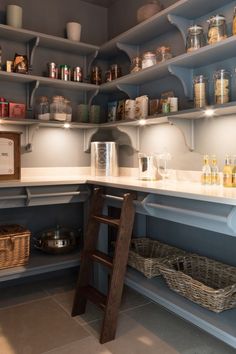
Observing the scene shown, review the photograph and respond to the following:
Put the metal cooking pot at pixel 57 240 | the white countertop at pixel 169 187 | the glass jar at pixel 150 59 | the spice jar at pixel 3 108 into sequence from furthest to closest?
the metal cooking pot at pixel 57 240 < the spice jar at pixel 3 108 < the glass jar at pixel 150 59 < the white countertop at pixel 169 187

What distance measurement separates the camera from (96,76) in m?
3.05

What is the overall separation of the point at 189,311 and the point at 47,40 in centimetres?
232

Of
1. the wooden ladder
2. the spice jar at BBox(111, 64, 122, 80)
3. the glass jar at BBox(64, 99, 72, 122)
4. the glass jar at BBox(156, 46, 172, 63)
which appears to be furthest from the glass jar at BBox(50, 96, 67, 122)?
the wooden ladder

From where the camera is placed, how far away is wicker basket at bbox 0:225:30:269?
237cm

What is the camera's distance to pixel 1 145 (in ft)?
8.09

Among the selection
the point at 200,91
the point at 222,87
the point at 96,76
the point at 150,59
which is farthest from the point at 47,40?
the point at 222,87

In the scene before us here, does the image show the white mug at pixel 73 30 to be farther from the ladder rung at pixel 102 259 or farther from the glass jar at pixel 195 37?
the ladder rung at pixel 102 259

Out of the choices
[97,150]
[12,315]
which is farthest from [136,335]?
[97,150]

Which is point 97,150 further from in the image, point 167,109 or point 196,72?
point 196,72

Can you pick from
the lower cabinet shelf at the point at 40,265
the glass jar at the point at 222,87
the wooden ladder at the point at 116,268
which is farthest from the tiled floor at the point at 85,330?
the glass jar at the point at 222,87

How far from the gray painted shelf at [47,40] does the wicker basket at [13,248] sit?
1.55m

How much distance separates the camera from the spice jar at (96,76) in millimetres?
3045

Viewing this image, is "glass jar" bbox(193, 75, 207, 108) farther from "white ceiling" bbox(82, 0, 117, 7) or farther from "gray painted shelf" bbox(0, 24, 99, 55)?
"white ceiling" bbox(82, 0, 117, 7)

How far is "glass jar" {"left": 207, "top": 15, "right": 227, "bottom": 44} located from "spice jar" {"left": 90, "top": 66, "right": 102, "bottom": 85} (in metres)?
1.30
